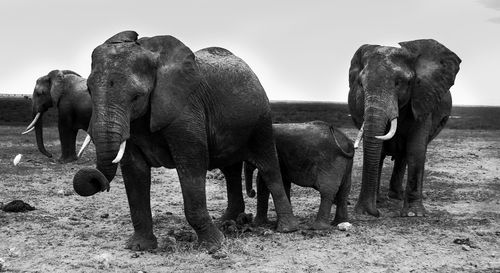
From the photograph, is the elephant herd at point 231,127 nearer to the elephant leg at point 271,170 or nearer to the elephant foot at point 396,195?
the elephant leg at point 271,170

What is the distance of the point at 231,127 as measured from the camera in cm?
820

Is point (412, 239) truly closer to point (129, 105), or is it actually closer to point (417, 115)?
point (417, 115)

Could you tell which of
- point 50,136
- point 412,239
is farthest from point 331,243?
point 50,136

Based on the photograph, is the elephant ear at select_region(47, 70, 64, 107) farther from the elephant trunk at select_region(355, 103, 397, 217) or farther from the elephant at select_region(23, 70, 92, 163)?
the elephant trunk at select_region(355, 103, 397, 217)

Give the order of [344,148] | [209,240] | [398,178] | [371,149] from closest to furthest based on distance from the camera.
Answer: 1. [209,240]
2. [344,148]
3. [371,149]
4. [398,178]

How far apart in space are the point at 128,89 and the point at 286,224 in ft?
11.0

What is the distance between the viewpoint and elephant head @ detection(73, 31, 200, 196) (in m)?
6.67

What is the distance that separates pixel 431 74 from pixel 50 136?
65.1 feet

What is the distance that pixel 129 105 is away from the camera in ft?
22.6

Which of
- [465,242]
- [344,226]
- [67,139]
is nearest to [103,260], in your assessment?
[344,226]

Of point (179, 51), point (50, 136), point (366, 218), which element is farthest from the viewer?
point (50, 136)

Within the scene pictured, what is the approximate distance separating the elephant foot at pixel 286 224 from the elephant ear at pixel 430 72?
2.94 metres

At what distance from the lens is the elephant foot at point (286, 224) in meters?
8.98

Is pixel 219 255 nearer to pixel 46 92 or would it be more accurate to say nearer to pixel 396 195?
pixel 396 195
